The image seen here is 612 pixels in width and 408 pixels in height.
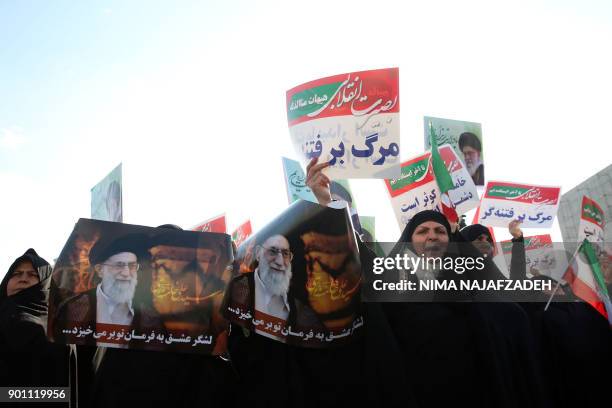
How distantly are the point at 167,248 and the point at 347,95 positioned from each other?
5.92ft

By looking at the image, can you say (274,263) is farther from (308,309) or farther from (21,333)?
(21,333)

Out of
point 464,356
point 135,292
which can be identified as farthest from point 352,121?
point 135,292

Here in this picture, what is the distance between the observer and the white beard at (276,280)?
267 cm

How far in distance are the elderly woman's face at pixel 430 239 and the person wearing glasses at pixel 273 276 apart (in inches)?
38.7

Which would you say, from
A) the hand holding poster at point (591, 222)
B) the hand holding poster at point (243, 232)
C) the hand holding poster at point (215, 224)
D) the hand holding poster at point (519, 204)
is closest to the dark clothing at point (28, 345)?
the hand holding poster at point (215, 224)

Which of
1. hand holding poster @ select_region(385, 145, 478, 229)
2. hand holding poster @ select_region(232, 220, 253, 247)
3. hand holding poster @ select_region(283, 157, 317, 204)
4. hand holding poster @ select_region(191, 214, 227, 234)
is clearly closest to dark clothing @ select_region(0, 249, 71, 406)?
hand holding poster @ select_region(191, 214, 227, 234)

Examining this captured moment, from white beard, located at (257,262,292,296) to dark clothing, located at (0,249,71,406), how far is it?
145cm

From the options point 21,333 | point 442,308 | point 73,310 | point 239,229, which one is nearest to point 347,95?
point 442,308

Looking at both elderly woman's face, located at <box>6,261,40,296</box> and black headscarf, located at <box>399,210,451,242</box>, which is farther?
elderly woman's face, located at <box>6,261,40,296</box>

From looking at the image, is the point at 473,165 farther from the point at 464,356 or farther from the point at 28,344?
the point at 28,344

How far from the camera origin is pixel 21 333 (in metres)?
3.60

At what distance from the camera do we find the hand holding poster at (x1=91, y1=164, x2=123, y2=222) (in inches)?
170

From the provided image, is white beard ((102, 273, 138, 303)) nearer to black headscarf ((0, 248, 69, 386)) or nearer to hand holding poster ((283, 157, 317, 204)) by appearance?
black headscarf ((0, 248, 69, 386))

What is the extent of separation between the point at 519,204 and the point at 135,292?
653 centimetres
